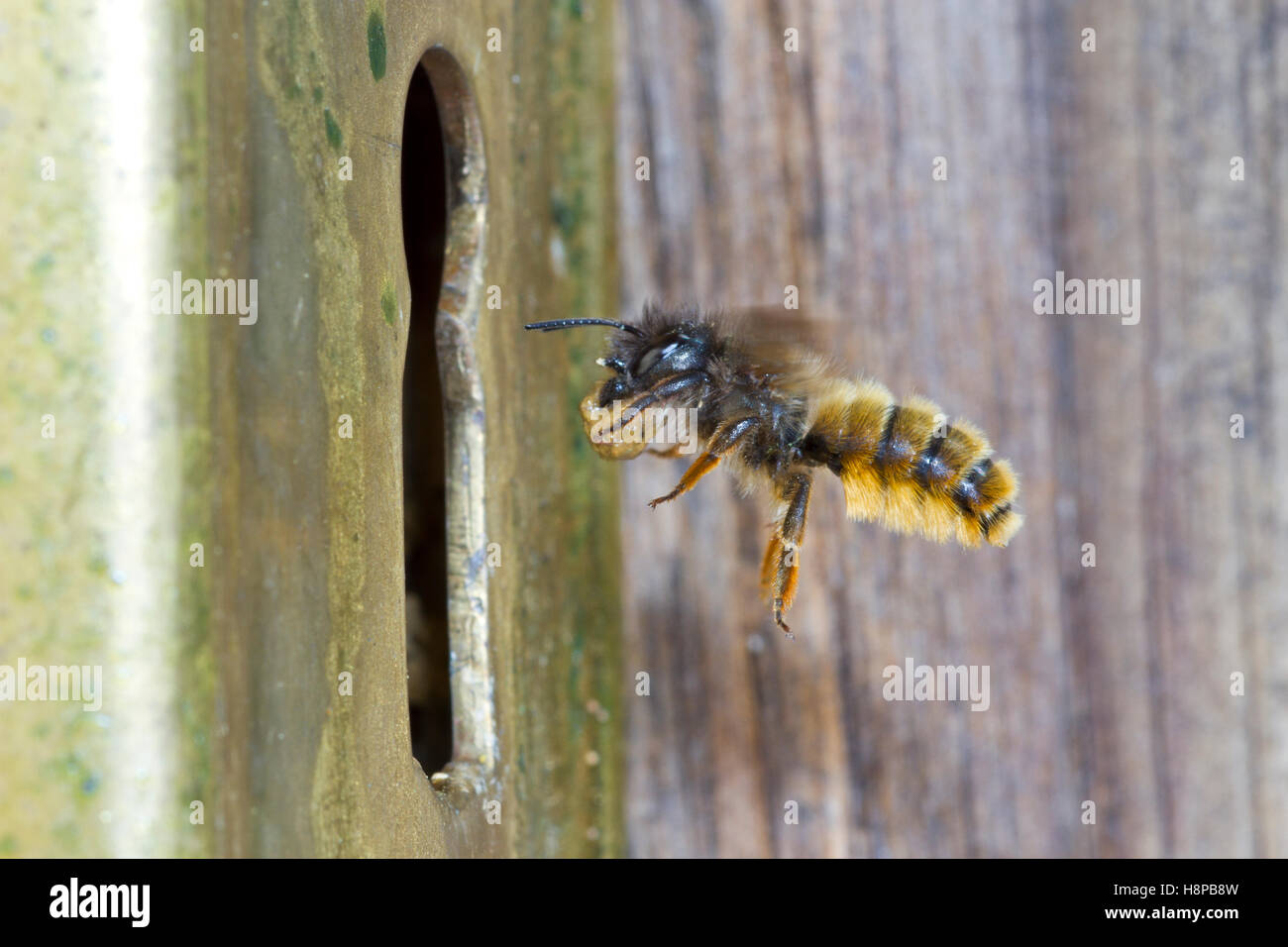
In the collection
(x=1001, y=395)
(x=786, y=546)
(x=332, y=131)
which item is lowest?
(x=786, y=546)

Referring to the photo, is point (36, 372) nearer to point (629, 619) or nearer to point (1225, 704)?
point (629, 619)

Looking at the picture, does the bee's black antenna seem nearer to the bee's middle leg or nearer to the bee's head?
the bee's head

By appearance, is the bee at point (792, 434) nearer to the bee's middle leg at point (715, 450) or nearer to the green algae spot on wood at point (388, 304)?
the bee's middle leg at point (715, 450)

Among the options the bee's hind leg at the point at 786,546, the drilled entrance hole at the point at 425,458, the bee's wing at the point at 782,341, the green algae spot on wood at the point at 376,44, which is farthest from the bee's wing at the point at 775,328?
the green algae spot on wood at the point at 376,44

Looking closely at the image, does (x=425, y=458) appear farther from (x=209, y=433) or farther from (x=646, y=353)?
(x=209, y=433)

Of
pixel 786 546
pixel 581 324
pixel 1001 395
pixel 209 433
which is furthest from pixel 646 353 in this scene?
pixel 209 433
